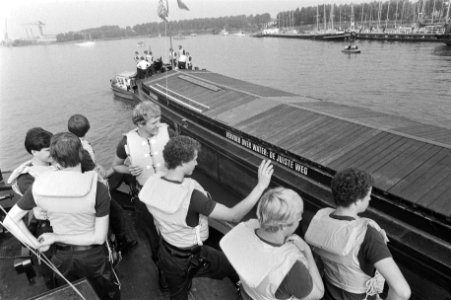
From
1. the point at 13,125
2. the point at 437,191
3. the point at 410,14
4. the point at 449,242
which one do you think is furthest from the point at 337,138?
the point at 410,14

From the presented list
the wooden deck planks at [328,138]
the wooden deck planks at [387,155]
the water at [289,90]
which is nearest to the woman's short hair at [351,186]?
the wooden deck planks at [387,155]

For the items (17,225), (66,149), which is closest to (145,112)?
(66,149)

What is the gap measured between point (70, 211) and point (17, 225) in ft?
1.97

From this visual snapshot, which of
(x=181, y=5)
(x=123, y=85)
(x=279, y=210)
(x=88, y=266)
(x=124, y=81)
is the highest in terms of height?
(x=181, y=5)

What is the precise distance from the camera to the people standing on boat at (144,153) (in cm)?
439

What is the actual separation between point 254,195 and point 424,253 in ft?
9.53

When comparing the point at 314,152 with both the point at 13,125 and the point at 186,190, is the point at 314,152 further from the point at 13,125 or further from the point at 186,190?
the point at 13,125

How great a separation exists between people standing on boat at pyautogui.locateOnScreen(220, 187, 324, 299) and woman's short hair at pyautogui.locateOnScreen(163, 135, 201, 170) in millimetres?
977

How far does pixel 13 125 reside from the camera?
28938 mm

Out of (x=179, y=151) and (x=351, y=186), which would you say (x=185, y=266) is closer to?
(x=179, y=151)

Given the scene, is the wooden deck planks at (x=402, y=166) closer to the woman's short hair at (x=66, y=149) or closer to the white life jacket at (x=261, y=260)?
the white life jacket at (x=261, y=260)

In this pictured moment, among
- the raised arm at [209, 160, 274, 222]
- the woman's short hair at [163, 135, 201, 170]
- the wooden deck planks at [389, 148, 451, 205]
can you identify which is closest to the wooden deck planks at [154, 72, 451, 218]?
the wooden deck planks at [389, 148, 451, 205]

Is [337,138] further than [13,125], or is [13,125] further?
[13,125]

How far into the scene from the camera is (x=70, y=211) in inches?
123
